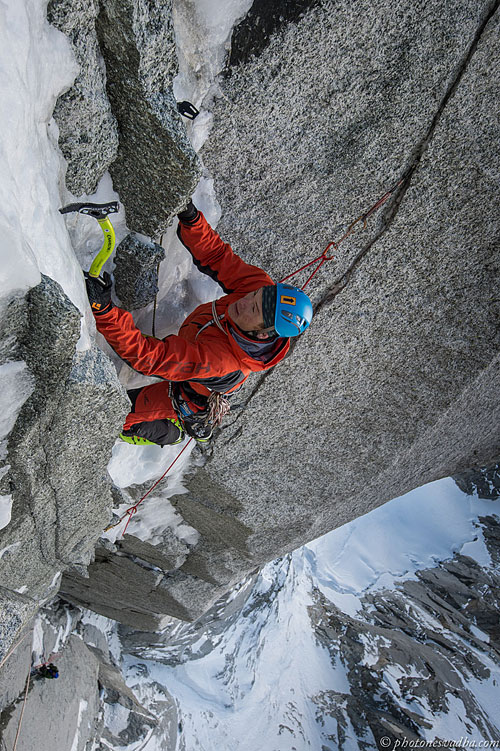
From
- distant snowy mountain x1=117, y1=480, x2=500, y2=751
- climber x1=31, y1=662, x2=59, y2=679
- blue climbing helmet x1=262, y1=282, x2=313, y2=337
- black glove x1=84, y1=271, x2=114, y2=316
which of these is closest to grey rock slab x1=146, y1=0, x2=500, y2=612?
blue climbing helmet x1=262, y1=282, x2=313, y2=337

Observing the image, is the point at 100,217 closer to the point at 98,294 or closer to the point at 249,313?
the point at 98,294

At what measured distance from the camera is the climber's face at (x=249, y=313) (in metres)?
2.21

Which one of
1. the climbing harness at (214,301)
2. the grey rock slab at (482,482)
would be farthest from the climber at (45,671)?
the grey rock slab at (482,482)

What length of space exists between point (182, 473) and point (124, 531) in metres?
1.08

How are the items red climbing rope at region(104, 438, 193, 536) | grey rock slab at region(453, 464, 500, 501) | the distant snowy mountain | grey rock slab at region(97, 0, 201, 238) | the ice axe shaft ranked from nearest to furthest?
grey rock slab at region(97, 0, 201, 238)
the ice axe shaft
red climbing rope at region(104, 438, 193, 536)
the distant snowy mountain
grey rock slab at region(453, 464, 500, 501)

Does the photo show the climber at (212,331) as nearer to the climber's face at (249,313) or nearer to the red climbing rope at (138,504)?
the climber's face at (249,313)

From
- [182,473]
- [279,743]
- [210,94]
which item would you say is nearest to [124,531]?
[182,473]

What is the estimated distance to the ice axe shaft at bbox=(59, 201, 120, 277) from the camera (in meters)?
1.75

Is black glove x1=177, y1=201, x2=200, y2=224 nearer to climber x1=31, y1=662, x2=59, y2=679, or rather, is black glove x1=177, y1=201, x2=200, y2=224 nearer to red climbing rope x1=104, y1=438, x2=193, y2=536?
red climbing rope x1=104, y1=438, x2=193, y2=536

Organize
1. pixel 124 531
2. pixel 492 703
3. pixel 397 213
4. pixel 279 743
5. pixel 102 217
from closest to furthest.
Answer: pixel 102 217 < pixel 397 213 < pixel 124 531 < pixel 492 703 < pixel 279 743

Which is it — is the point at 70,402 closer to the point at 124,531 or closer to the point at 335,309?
the point at 335,309

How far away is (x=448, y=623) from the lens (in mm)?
7629

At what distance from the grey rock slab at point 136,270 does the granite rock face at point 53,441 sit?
1.56 feet

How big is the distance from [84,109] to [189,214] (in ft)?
2.23
